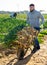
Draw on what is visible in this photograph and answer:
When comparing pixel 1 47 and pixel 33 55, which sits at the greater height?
pixel 1 47

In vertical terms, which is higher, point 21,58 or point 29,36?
point 29,36

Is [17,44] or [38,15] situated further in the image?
[38,15]

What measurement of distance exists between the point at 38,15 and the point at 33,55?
1633 millimetres

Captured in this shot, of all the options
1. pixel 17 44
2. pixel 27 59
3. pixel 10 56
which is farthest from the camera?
pixel 10 56

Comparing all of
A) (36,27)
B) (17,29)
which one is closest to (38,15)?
(36,27)

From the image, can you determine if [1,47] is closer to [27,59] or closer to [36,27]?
[27,59]

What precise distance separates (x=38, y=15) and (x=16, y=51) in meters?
2.00

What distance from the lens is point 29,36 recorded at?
28.7 ft

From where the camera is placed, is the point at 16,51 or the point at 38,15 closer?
the point at 16,51

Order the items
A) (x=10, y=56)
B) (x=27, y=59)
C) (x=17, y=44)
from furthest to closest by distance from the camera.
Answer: (x=10, y=56) → (x=27, y=59) → (x=17, y=44)

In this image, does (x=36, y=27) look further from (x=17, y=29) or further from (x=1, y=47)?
(x=1, y=47)

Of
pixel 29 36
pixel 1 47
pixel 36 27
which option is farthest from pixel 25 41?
pixel 36 27

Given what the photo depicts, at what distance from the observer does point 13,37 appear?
8594mm

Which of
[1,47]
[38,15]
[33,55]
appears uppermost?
[38,15]
